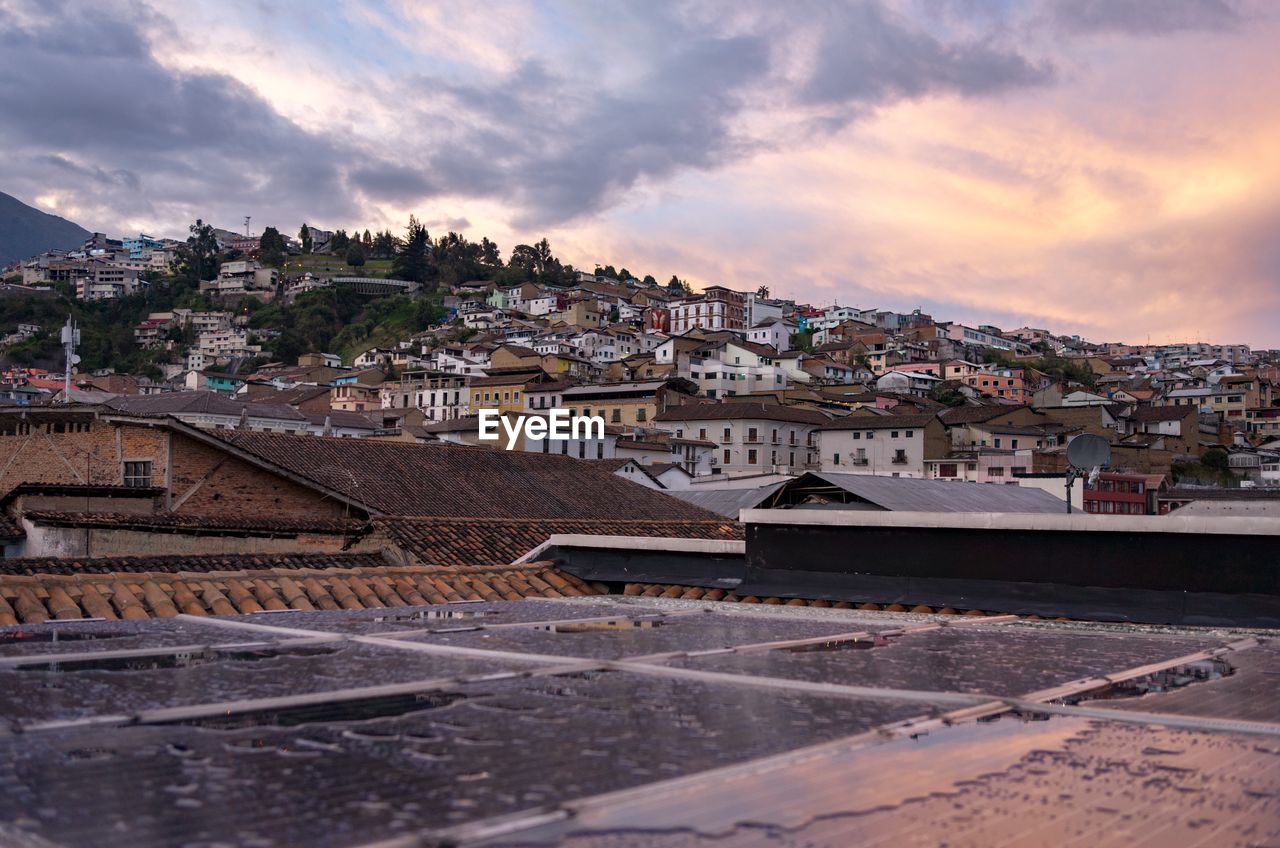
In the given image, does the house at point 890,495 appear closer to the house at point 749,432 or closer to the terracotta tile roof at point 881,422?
the terracotta tile roof at point 881,422

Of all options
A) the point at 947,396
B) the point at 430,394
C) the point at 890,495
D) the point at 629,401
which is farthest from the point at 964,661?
the point at 947,396

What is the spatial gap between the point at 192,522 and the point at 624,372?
80.5 metres

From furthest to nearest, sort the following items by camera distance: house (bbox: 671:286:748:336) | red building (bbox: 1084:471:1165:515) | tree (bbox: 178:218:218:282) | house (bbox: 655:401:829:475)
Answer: tree (bbox: 178:218:218:282)
house (bbox: 671:286:748:336)
house (bbox: 655:401:829:475)
red building (bbox: 1084:471:1165:515)

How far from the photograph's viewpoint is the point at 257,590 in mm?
8805

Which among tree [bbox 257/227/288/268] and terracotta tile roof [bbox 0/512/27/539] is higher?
tree [bbox 257/227/288/268]

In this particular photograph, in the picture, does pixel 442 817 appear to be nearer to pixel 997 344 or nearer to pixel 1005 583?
pixel 1005 583

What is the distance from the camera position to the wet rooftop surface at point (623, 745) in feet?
6.47

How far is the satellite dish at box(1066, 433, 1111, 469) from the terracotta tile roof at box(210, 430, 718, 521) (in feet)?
41.2

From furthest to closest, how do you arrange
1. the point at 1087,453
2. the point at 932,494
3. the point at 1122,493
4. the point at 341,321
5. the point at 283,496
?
the point at 341,321, the point at 1122,493, the point at 932,494, the point at 283,496, the point at 1087,453

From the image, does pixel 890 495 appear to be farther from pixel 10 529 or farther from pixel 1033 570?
pixel 10 529

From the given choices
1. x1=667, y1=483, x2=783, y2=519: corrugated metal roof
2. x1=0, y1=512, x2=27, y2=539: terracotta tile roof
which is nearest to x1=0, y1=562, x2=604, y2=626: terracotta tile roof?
x1=0, y1=512, x2=27, y2=539: terracotta tile roof

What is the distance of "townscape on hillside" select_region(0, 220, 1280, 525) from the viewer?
64.9m

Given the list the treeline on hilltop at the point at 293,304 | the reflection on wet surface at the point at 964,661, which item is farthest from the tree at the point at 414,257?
the reflection on wet surface at the point at 964,661

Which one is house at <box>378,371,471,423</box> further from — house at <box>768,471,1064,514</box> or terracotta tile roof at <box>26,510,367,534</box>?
terracotta tile roof at <box>26,510,367,534</box>
